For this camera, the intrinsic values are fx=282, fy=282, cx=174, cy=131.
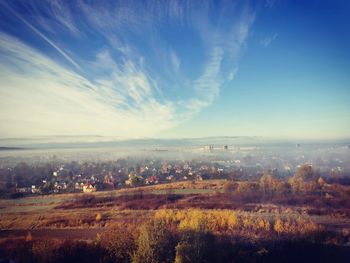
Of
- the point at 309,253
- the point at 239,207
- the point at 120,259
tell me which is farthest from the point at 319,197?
the point at 120,259

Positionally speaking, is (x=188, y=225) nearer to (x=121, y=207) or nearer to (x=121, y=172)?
(x=121, y=207)

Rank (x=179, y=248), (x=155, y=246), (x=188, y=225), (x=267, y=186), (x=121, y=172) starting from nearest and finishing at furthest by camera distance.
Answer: (x=179, y=248) < (x=155, y=246) < (x=188, y=225) < (x=267, y=186) < (x=121, y=172)

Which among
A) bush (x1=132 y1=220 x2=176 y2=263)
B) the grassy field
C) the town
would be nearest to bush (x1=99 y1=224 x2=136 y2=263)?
bush (x1=132 y1=220 x2=176 y2=263)

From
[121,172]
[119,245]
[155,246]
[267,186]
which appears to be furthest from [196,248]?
[121,172]

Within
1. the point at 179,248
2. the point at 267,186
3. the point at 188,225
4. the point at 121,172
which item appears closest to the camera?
the point at 179,248

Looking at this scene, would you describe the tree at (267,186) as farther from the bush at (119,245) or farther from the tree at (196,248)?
the bush at (119,245)

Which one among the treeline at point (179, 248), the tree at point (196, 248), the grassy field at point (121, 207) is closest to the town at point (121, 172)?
the grassy field at point (121, 207)

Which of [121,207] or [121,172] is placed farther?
[121,172]

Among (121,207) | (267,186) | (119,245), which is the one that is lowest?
(121,207)

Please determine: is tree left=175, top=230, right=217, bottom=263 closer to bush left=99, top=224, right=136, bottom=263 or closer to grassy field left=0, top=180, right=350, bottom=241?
bush left=99, top=224, right=136, bottom=263

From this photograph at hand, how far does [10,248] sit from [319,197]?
75.3 ft

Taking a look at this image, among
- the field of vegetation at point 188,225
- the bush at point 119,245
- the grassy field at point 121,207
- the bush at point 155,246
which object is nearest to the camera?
the bush at point 155,246

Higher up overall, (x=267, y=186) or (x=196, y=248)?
(x=196, y=248)

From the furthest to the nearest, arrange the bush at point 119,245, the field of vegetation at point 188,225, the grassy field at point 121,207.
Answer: the grassy field at point 121,207
the field of vegetation at point 188,225
the bush at point 119,245
